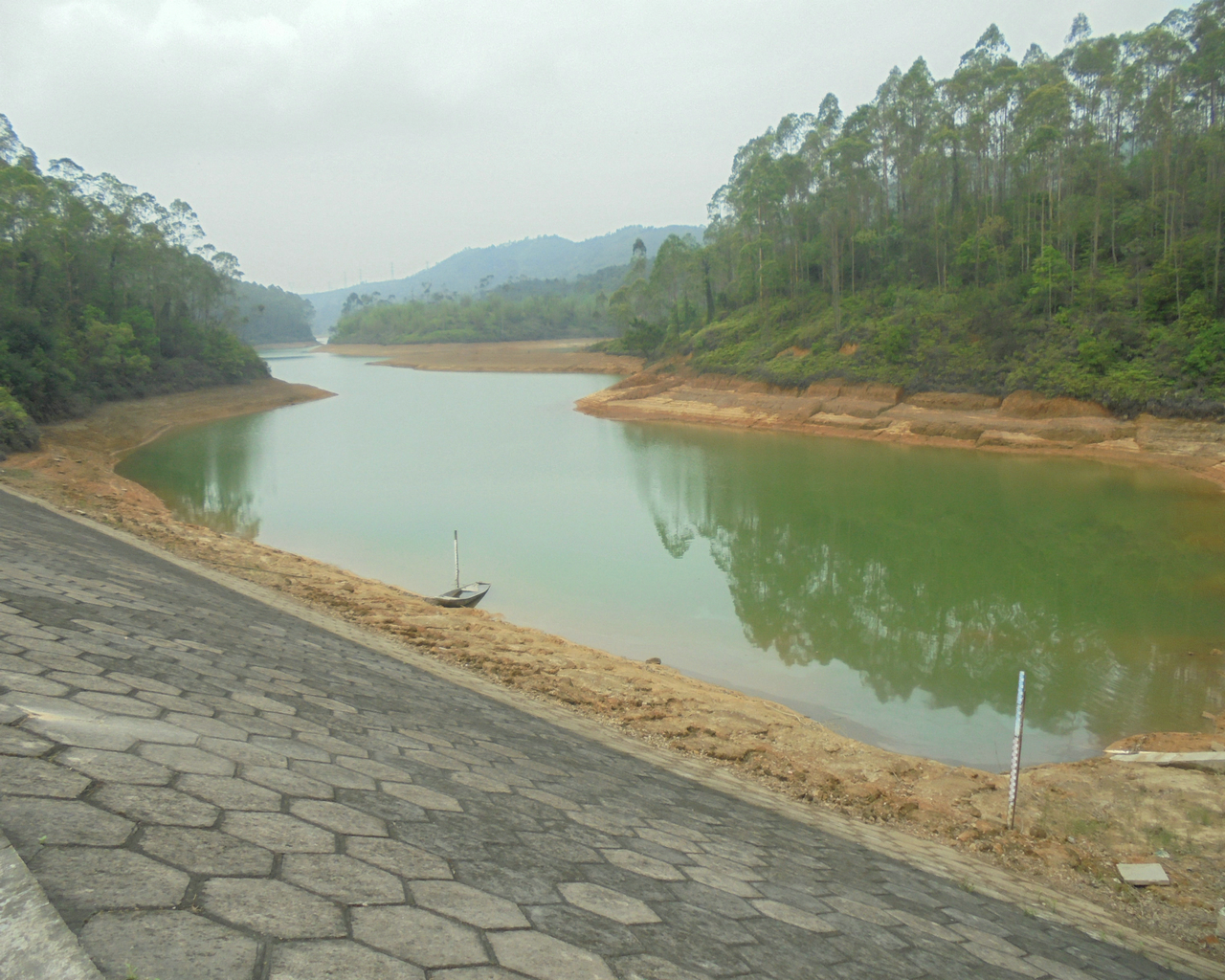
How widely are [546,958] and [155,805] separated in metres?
1.24

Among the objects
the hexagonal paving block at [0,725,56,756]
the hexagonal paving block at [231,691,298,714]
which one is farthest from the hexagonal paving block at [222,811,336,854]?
the hexagonal paving block at [231,691,298,714]

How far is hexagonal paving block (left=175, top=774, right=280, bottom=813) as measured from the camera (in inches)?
94.9

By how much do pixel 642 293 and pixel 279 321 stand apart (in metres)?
92.9

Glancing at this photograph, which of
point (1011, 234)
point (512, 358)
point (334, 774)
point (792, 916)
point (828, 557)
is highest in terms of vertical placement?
point (1011, 234)

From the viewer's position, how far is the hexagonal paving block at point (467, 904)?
2135 mm

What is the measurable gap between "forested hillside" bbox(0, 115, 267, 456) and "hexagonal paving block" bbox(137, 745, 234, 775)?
2503cm

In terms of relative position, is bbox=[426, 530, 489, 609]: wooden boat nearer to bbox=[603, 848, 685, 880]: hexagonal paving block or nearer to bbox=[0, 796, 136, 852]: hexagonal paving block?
bbox=[603, 848, 685, 880]: hexagonal paving block

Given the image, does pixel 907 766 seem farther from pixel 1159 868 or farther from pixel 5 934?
pixel 5 934

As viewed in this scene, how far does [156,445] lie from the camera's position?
34.1 meters

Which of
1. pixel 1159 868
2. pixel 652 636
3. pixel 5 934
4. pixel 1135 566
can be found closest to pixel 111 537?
pixel 652 636

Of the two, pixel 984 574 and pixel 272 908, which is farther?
pixel 984 574

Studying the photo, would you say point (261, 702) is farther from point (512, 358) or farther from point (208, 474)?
point (512, 358)

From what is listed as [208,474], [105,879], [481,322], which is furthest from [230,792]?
[481,322]

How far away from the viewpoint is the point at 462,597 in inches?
528
